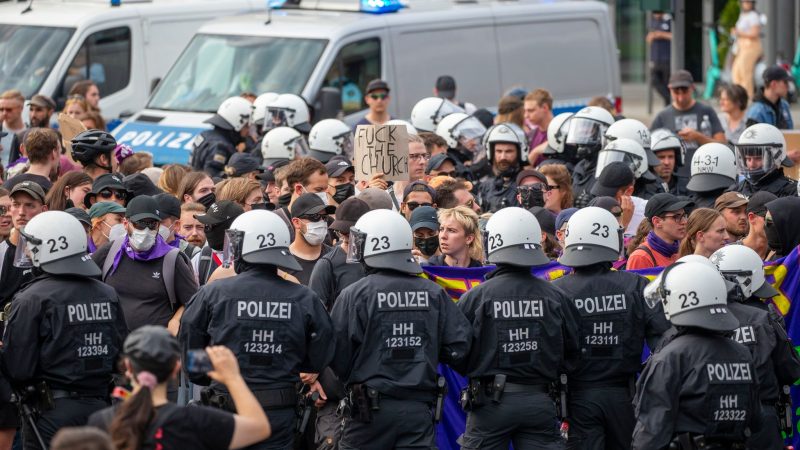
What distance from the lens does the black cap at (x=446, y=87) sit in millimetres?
16328

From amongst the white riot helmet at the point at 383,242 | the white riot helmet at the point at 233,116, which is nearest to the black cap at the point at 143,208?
the white riot helmet at the point at 383,242

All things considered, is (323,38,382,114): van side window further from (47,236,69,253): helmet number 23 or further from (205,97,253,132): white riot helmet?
(47,236,69,253): helmet number 23

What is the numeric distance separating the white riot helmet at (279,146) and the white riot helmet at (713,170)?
3.48 metres

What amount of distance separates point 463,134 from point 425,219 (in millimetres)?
4371

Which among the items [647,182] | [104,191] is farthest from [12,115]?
[647,182]

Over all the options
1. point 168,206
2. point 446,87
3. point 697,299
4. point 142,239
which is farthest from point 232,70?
point 697,299

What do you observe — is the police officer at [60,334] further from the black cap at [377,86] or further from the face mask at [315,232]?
the black cap at [377,86]

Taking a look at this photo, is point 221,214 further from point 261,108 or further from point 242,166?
point 261,108

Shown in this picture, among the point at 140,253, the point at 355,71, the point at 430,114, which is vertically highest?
the point at 355,71

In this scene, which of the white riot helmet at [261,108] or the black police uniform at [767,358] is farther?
the white riot helmet at [261,108]

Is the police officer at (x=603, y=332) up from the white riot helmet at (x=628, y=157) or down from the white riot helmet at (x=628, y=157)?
down

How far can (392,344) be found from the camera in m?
8.19

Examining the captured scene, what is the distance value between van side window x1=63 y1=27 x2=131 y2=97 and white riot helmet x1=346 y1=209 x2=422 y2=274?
10351 millimetres

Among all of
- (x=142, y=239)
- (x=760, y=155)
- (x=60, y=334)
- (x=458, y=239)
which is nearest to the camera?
(x=60, y=334)
